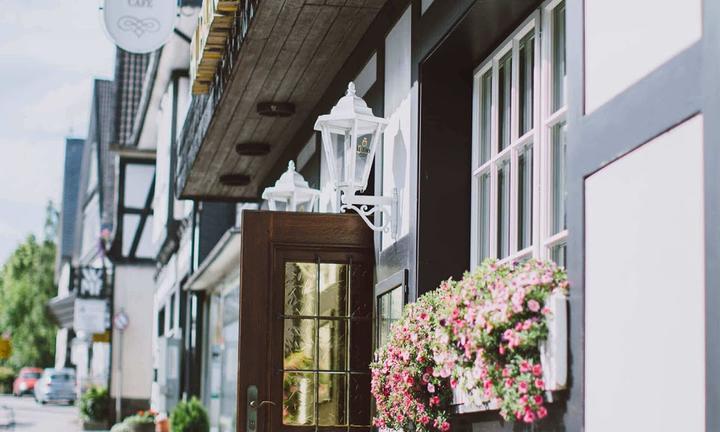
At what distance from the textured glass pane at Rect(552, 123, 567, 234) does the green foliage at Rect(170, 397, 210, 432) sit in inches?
549

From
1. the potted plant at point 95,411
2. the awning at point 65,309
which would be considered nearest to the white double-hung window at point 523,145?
the potted plant at point 95,411

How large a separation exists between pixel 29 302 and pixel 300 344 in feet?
257

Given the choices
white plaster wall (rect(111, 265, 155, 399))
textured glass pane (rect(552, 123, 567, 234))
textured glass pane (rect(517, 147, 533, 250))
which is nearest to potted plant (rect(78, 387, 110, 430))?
white plaster wall (rect(111, 265, 155, 399))

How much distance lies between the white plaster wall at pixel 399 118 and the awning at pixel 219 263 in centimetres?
665

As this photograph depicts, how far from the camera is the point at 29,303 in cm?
8381

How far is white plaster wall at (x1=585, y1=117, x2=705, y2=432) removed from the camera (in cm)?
366

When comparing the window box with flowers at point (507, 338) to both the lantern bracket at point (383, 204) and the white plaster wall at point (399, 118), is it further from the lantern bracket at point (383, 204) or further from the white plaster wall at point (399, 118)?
the lantern bracket at point (383, 204)

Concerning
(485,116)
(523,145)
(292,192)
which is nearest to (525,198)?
(523,145)

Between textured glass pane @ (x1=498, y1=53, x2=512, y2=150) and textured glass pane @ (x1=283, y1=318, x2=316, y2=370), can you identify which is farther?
textured glass pane @ (x1=283, y1=318, x2=316, y2=370)

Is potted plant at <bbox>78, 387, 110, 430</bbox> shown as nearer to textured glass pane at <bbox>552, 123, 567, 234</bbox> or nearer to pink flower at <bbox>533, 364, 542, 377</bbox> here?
textured glass pane at <bbox>552, 123, 567, 234</bbox>

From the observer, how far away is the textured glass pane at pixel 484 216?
680cm

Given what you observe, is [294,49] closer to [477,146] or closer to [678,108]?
[477,146]

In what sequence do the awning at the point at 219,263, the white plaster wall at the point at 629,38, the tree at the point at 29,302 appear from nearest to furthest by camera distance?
the white plaster wall at the point at 629,38 < the awning at the point at 219,263 < the tree at the point at 29,302

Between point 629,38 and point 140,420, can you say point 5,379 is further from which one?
point 629,38
